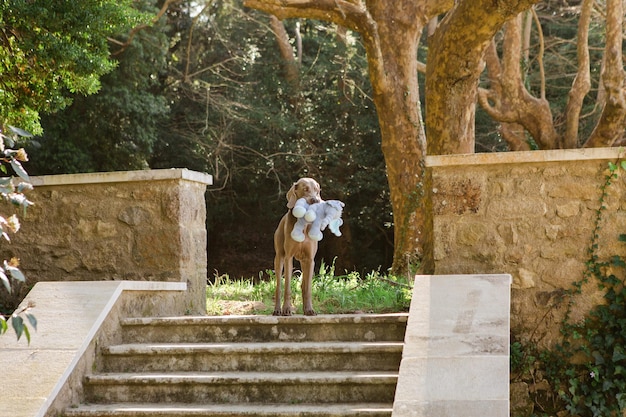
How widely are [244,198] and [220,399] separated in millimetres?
13250

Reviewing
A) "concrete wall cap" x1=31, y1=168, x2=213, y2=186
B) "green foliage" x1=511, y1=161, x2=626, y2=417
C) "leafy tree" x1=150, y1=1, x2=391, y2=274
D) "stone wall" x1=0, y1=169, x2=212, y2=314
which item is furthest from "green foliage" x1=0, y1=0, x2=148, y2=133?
"leafy tree" x1=150, y1=1, x2=391, y2=274

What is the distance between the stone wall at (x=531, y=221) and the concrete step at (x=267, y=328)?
806mm

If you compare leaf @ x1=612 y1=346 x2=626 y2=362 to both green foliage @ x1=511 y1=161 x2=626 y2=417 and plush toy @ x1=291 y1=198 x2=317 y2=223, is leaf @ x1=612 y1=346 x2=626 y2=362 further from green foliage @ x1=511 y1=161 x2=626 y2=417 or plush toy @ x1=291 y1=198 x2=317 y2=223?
plush toy @ x1=291 y1=198 x2=317 y2=223

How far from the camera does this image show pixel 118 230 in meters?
6.77

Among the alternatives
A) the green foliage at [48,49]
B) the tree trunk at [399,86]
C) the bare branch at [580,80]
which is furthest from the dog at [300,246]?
the bare branch at [580,80]

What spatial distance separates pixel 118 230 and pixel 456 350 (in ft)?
10.9

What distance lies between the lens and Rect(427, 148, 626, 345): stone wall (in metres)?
5.66

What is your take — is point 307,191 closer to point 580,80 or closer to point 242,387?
point 242,387

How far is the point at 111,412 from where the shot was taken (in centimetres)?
486

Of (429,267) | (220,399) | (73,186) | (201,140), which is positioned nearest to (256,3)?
(73,186)

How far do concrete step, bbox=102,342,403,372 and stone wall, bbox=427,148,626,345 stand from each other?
3.47 feet

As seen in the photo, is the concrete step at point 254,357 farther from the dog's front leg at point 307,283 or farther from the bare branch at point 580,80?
the bare branch at point 580,80

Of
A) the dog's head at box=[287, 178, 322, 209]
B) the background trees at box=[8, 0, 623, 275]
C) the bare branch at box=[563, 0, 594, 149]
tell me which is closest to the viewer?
the dog's head at box=[287, 178, 322, 209]

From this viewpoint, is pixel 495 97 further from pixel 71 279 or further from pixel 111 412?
pixel 111 412
